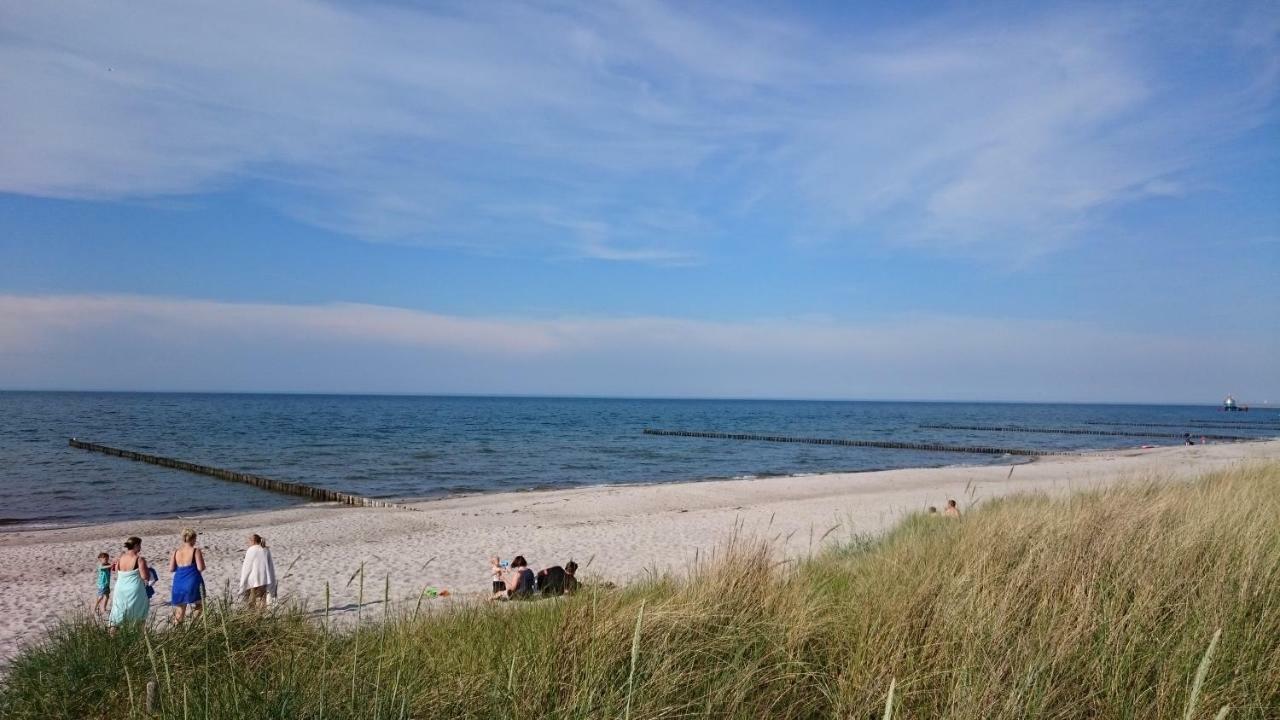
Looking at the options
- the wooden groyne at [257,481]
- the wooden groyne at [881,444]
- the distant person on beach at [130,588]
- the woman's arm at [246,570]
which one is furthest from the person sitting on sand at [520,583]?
the wooden groyne at [881,444]

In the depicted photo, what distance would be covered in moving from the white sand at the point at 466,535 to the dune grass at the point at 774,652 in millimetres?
3891

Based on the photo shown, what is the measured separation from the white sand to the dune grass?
153 inches

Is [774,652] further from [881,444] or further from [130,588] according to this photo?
[881,444]

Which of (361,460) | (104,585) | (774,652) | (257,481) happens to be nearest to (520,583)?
(104,585)

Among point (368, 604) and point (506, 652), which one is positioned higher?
point (506, 652)

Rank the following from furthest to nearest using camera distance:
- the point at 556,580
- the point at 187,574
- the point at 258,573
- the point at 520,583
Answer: the point at 520,583, the point at 556,580, the point at 258,573, the point at 187,574

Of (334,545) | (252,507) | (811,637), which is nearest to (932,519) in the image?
(811,637)

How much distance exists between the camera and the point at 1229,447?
4738 cm

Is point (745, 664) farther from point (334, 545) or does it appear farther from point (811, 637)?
point (334, 545)

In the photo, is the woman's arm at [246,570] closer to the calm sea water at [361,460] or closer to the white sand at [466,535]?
the white sand at [466,535]

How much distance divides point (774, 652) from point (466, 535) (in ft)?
51.3

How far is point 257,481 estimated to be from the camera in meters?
29.8

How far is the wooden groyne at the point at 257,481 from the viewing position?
2517cm

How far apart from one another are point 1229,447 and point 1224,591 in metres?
54.1
